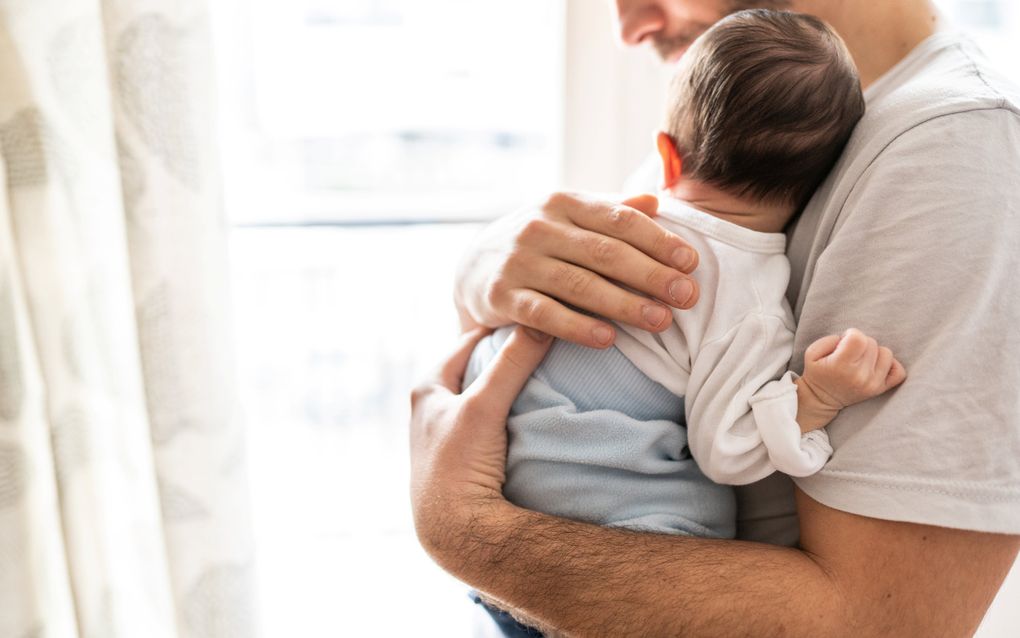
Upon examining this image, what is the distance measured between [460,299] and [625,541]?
43 cm

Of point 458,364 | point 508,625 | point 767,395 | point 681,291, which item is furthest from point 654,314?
point 508,625

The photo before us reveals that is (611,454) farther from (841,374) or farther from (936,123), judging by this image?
(936,123)

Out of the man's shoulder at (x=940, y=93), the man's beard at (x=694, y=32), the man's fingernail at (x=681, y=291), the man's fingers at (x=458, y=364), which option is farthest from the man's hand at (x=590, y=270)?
the man's beard at (x=694, y=32)

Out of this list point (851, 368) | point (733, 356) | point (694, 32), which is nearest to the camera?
point (851, 368)

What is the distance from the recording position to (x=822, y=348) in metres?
0.78

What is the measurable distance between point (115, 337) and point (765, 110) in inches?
26.8

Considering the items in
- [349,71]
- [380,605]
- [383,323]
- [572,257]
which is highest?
[349,71]

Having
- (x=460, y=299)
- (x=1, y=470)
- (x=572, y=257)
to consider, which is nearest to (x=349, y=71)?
(x=460, y=299)

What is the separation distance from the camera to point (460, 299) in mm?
1151

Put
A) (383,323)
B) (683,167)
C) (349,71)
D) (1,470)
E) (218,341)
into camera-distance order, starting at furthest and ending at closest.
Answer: (383,323) < (349,71) < (683,167) < (218,341) < (1,470)

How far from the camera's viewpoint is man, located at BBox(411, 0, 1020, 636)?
742 mm

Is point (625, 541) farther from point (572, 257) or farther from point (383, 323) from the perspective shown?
point (383, 323)

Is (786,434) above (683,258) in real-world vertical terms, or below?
below

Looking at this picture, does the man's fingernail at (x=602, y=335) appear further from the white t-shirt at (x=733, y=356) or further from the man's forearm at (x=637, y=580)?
the man's forearm at (x=637, y=580)
